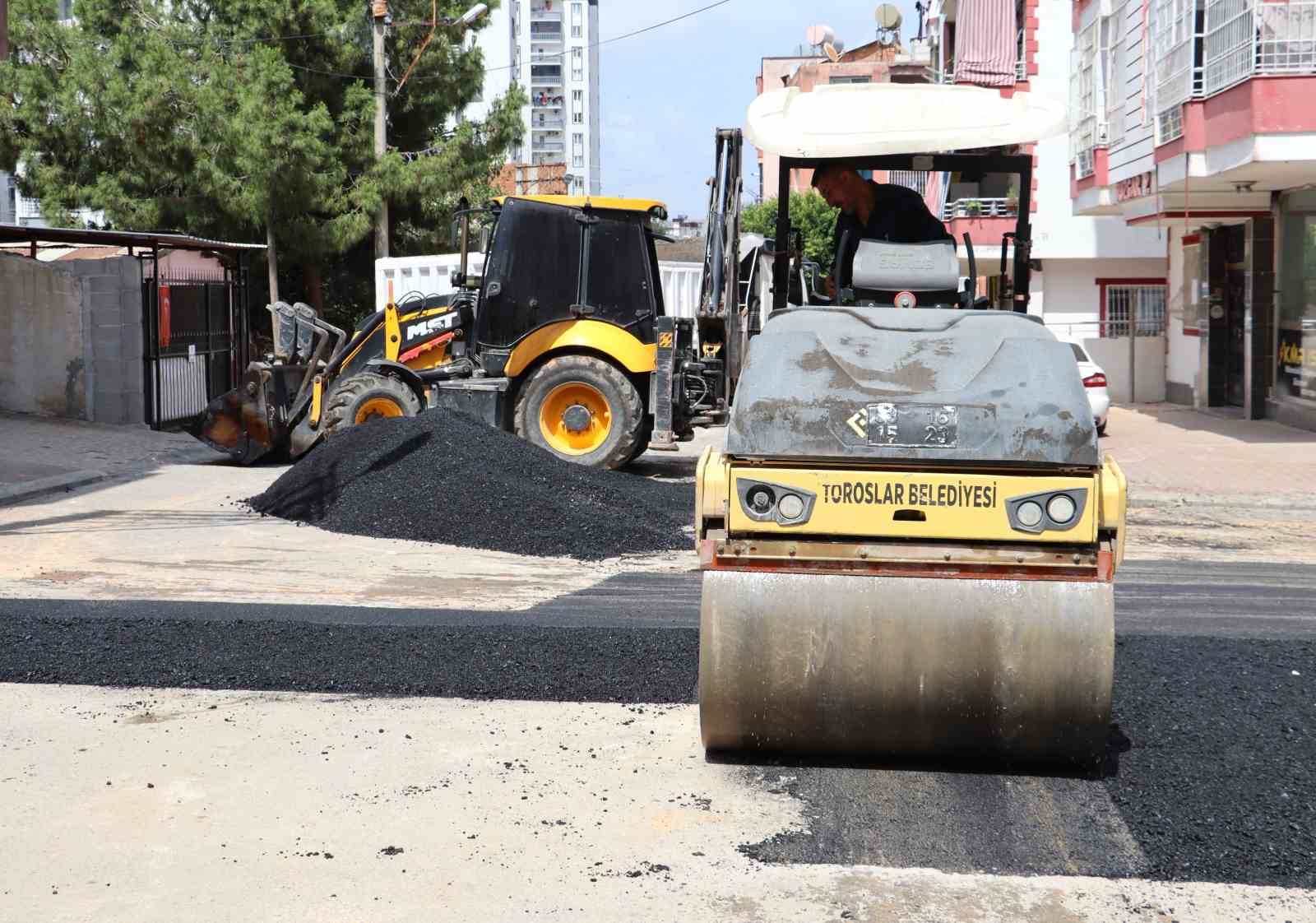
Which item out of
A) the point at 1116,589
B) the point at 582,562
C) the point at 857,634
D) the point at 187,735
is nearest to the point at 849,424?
the point at 857,634

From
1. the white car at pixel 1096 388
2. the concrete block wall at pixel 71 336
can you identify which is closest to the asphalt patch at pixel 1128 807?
the white car at pixel 1096 388

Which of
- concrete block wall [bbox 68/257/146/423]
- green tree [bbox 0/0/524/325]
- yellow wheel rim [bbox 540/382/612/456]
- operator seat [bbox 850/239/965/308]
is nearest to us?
operator seat [bbox 850/239/965/308]

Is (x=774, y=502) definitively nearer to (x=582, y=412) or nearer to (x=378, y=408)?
(x=582, y=412)

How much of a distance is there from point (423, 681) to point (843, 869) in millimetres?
2912

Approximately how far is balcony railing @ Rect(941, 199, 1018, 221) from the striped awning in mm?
2944

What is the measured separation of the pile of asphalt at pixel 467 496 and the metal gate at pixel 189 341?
26.2ft

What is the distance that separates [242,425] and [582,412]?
4.35m

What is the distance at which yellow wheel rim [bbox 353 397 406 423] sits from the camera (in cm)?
1589

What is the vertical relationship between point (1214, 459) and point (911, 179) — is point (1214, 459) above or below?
below

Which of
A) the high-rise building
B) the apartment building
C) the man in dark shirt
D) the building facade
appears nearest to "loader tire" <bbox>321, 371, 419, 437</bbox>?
the man in dark shirt

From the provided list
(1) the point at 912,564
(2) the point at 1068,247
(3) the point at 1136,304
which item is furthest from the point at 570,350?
(3) the point at 1136,304

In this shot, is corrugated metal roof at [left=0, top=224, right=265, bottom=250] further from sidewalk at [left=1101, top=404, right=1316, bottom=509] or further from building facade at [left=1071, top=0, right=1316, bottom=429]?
building facade at [left=1071, top=0, right=1316, bottom=429]

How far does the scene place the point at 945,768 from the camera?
5789mm

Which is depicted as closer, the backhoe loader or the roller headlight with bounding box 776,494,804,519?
the roller headlight with bounding box 776,494,804,519
